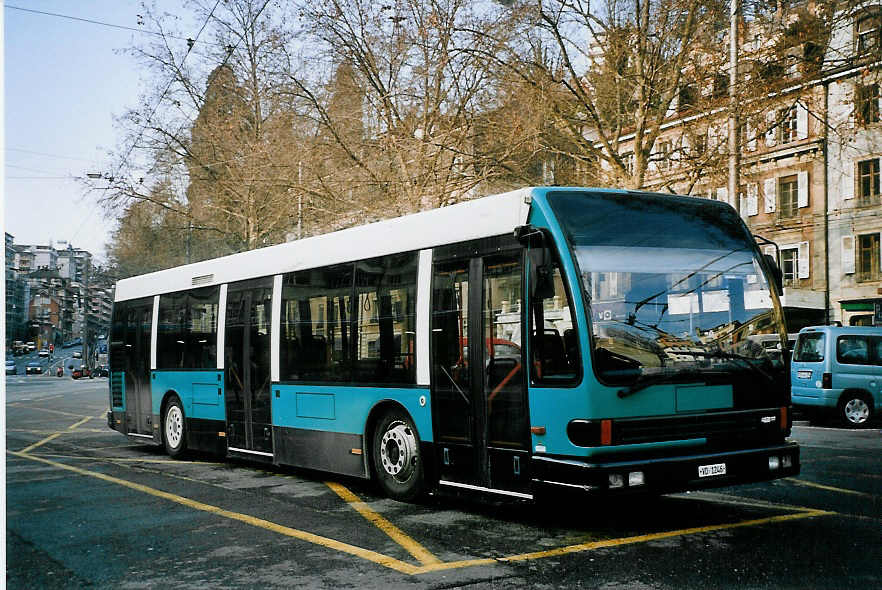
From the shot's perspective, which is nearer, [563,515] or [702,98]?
[563,515]

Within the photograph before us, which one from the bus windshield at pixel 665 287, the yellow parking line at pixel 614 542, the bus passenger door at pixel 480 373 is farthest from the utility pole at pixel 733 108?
the yellow parking line at pixel 614 542

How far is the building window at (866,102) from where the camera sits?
17469 mm

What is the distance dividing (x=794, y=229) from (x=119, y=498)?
3849cm

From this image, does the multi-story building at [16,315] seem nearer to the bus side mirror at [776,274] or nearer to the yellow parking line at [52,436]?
the yellow parking line at [52,436]

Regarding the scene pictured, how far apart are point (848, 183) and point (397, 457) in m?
36.2

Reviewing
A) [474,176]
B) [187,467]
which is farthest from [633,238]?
[474,176]

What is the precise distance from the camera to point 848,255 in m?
40.9

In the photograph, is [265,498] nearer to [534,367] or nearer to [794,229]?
[534,367]

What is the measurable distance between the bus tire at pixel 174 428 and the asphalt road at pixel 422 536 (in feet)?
8.75

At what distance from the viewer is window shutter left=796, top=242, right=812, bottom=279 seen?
42781mm

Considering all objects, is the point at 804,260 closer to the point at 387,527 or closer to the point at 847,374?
the point at 847,374

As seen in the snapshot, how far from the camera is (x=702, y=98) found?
21.8 meters

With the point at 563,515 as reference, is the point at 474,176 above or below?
above

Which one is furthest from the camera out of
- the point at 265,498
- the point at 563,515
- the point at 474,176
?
the point at 474,176
